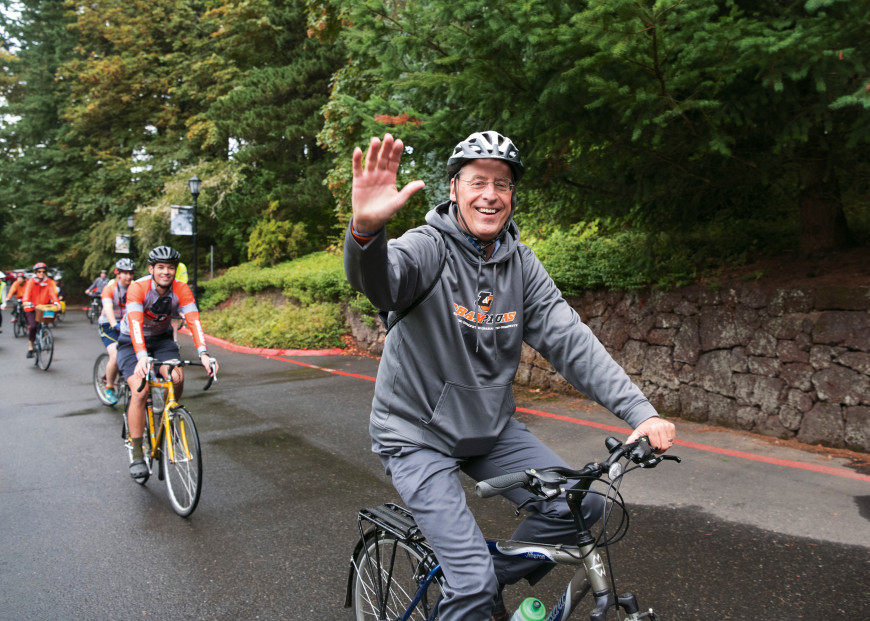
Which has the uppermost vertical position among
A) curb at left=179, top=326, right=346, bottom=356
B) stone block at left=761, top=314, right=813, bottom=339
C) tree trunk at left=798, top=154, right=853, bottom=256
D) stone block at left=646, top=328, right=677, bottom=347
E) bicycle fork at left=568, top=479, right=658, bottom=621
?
tree trunk at left=798, top=154, right=853, bottom=256

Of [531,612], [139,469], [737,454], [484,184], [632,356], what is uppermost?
[484,184]

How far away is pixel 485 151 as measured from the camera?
2.54 meters

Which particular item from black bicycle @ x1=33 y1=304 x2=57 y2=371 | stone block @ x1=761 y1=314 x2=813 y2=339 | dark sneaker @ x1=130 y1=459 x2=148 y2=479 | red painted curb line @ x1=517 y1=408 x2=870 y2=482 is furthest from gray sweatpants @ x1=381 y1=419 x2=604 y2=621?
black bicycle @ x1=33 y1=304 x2=57 y2=371

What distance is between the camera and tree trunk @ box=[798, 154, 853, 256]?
725 cm

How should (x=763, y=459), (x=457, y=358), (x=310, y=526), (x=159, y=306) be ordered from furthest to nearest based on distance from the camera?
(x=763, y=459), (x=159, y=306), (x=310, y=526), (x=457, y=358)

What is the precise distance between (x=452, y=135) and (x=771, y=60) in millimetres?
2971

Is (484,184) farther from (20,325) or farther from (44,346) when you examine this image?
(20,325)

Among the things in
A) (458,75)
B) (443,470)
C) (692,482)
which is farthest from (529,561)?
(458,75)

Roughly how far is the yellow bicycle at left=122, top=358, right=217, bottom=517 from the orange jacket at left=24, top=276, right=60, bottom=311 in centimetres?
1049

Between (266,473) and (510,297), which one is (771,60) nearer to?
(510,297)

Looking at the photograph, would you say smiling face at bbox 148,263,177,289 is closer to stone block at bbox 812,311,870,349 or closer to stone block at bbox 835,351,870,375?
stone block at bbox 812,311,870,349

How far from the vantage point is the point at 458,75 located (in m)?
6.05

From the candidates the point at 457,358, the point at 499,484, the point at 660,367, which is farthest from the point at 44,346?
the point at 499,484

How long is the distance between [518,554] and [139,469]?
180 inches
